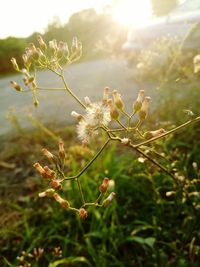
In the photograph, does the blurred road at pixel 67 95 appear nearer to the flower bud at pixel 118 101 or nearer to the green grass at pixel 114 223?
the green grass at pixel 114 223

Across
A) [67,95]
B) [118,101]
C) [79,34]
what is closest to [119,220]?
[118,101]

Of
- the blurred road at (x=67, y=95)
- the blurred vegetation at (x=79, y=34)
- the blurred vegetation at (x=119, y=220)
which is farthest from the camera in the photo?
the blurred vegetation at (x=79, y=34)

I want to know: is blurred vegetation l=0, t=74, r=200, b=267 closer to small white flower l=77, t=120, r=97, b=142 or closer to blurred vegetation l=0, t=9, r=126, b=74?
small white flower l=77, t=120, r=97, b=142

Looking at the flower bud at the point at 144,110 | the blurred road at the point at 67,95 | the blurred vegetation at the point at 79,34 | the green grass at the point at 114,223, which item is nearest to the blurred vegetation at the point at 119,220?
the green grass at the point at 114,223

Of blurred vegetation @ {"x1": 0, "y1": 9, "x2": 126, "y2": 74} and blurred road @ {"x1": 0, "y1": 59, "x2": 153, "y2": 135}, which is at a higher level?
blurred road @ {"x1": 0, "y1": 59, "x2": 153, "y2": 135}

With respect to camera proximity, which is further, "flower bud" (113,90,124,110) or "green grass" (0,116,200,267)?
"green grass" (0,116,200,267)

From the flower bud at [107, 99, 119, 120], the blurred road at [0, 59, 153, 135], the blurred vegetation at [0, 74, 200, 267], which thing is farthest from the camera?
the blurred road at [0, 59, 153, 135]

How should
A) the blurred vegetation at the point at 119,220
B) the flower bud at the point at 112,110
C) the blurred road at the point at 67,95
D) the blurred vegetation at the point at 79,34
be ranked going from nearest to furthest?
the flower bud at the point at 112,110 → the blurred vegetation at the point at 119,220 → the blurred road at the point at 67,95 → the blurred vegetation at the point at 79,34

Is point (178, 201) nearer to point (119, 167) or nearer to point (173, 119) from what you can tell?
point (119, 167)

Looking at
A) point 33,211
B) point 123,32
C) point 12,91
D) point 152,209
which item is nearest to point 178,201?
point 152,209

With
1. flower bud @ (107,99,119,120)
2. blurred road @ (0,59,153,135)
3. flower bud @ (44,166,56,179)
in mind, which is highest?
flower bud @ (107,99,119,120)

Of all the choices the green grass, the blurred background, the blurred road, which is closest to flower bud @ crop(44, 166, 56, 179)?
the blurred background
